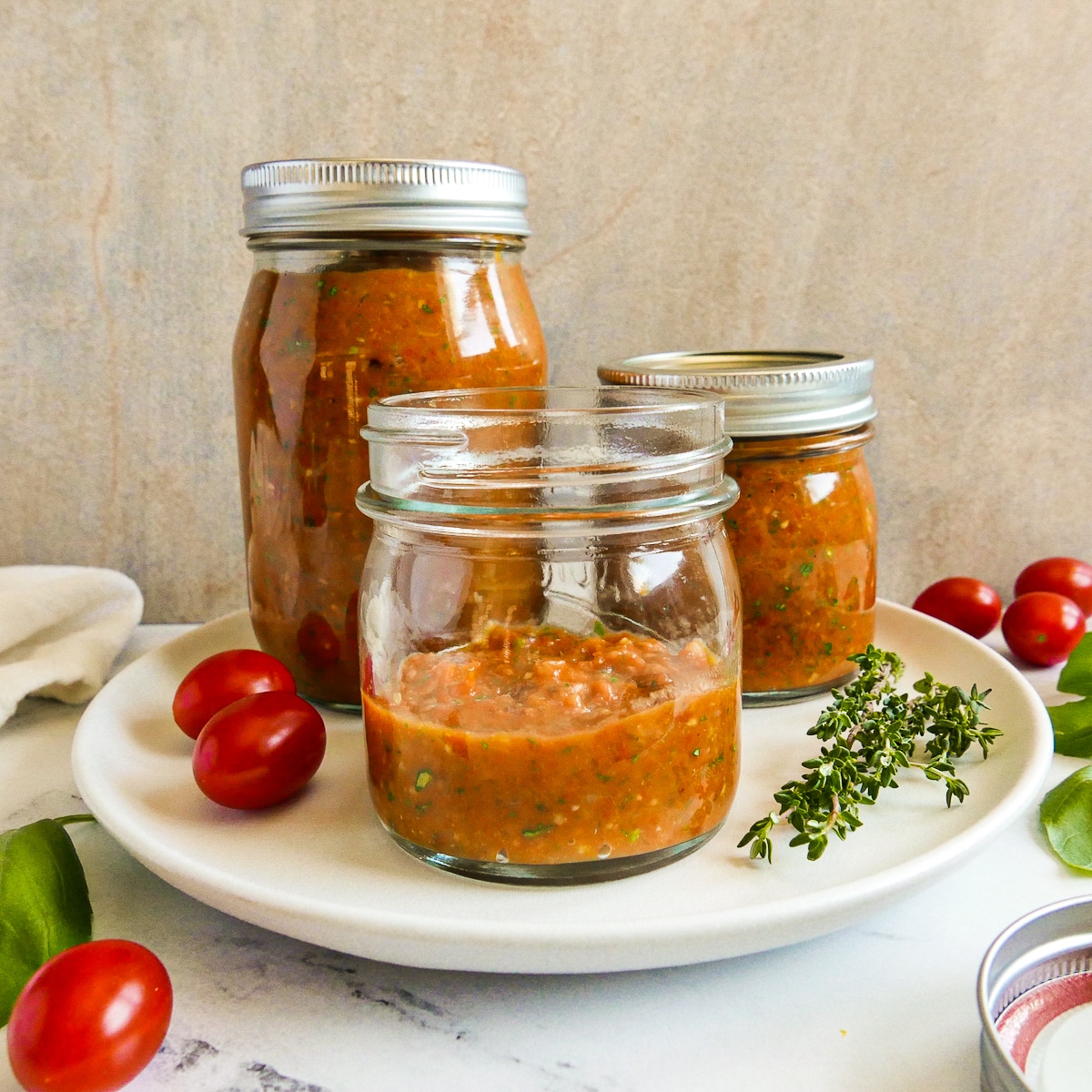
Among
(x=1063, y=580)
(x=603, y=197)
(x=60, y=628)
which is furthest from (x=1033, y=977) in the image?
(x=60, y=628)

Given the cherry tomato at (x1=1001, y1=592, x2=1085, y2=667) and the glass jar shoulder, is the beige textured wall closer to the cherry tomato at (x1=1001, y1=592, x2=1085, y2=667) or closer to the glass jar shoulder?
the cherry tomato at (x1=1001, y1=592, x2=1085, y2=667)

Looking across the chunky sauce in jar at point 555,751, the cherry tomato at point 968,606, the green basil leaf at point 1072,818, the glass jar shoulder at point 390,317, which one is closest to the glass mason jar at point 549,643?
the chunky sauce in jar at point 555,751

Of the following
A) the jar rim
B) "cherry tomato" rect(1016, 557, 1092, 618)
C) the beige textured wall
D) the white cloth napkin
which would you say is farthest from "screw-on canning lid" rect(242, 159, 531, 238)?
"cherry tomato" rect(1016, 557, 1092, 618)

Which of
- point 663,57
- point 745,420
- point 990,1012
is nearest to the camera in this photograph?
point 990,1012

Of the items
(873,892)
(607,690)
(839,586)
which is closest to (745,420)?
(839,586)

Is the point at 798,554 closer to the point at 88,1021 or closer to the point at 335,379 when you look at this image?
the point at 335,379

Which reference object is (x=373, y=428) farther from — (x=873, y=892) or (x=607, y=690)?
(x=873, y=892)
